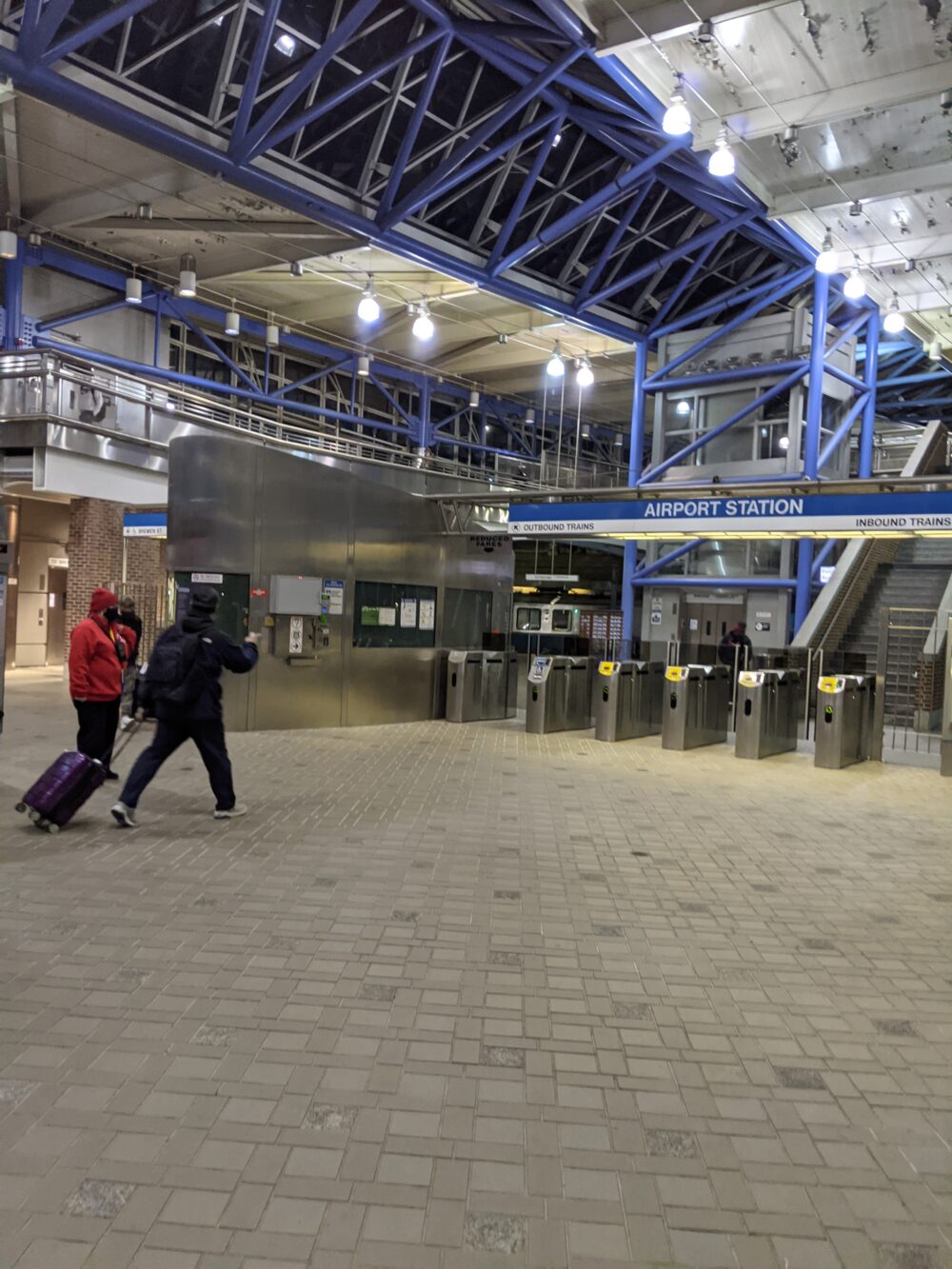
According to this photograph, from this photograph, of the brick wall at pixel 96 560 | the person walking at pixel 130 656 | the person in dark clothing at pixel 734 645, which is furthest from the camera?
the brick wall at pixel 96 560

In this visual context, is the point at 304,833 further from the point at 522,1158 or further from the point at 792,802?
the point at 792,802

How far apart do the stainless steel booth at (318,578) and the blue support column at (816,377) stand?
897 cm

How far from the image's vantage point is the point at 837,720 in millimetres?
11094

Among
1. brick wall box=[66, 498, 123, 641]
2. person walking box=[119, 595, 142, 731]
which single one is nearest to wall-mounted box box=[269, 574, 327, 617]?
person walking box=[119, 595, 142, 731]

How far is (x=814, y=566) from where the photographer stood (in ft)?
68.2

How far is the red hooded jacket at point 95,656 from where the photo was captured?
739 centimetres

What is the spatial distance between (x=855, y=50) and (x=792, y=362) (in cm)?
872

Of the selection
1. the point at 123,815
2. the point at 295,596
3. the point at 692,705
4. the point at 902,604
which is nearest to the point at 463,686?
the point at 295,596

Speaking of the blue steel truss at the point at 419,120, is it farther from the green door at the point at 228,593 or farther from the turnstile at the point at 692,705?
the turnstile at the point at 692,705

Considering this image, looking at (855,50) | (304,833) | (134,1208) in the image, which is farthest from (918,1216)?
(855,50)

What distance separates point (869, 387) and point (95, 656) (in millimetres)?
21303

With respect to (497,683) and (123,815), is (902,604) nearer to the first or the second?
(497,683)

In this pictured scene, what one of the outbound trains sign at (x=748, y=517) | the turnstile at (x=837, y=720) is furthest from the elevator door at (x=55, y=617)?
the turnstile at (x=837, y=720)

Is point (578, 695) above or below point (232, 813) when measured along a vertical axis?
above
